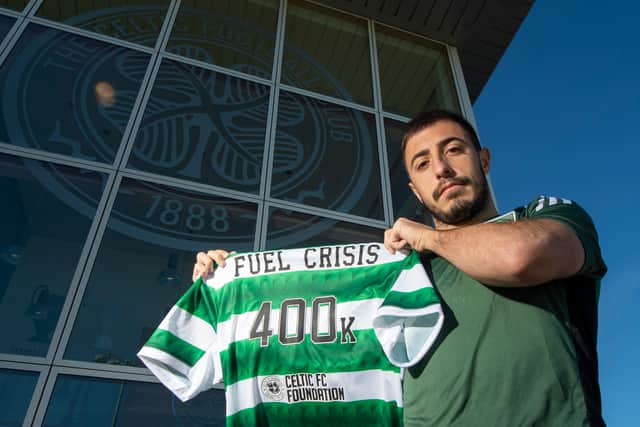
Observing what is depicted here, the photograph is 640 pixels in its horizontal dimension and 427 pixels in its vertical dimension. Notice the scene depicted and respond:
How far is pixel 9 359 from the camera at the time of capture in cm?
249

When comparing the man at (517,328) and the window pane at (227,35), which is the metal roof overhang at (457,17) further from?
the man at (517,328)

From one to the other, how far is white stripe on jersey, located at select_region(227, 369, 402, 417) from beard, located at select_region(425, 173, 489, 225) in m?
0.59

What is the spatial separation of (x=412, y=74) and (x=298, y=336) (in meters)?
4.22

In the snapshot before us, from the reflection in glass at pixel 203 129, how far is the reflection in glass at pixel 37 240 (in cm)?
48

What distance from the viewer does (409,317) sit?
56.3 inches

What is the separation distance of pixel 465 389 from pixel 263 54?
4002mm

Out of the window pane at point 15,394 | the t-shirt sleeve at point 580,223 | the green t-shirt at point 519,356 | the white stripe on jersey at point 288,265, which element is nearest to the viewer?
the green t-shirt at point 519,356

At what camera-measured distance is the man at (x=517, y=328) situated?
1.08 meters

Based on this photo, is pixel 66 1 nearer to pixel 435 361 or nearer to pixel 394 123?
pixel 394 123

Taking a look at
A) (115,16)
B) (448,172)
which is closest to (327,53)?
(115,16)

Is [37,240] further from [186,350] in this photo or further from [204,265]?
[186,350]

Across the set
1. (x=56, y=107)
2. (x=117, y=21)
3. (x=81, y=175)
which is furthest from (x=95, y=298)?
(x=117, y=21)

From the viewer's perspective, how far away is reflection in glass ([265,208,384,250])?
3.50m

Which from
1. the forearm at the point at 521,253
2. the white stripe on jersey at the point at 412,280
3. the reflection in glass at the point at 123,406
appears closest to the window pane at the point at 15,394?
the reflection in glass at the point at 123,406
